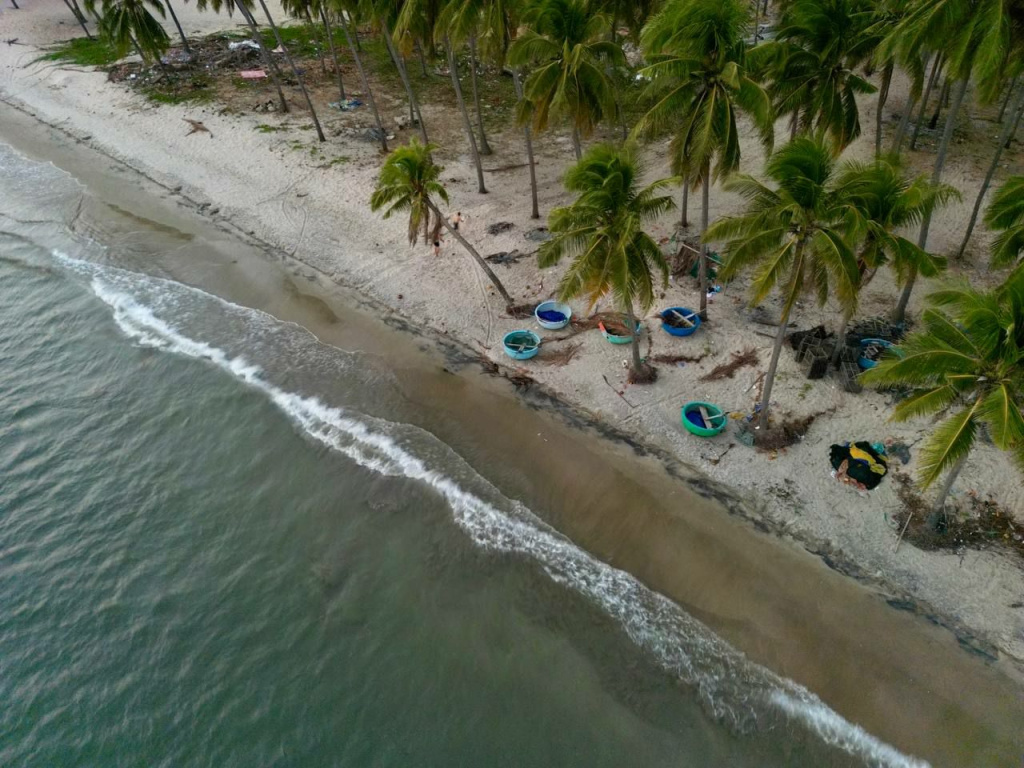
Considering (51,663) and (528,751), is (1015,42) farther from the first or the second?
(51,663)

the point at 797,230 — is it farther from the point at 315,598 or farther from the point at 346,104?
the point at 346,104

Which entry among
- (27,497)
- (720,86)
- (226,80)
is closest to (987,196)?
(720,86)

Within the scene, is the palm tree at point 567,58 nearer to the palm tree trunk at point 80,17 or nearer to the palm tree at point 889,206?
the palm tree at point 889,206

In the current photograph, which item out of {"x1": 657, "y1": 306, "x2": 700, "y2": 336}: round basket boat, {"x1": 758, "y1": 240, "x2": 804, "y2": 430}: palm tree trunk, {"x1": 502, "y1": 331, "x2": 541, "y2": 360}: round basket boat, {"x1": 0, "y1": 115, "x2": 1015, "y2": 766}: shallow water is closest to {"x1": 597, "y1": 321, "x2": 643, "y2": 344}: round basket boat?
{"x1": 657, "y1": 306, "x2": 700, "y2": 336}: round basket boat

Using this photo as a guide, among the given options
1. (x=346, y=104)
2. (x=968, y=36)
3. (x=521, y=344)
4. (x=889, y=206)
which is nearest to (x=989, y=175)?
(x=968, y=36)

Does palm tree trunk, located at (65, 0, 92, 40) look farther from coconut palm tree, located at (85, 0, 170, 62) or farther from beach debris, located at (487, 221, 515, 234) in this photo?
beach debris, located at (487, 221, 515, 234)

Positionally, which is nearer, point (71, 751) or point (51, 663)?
point (71, 751)
